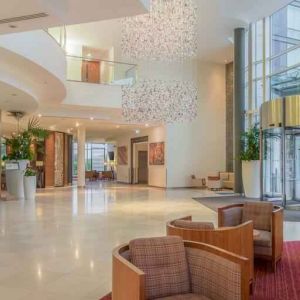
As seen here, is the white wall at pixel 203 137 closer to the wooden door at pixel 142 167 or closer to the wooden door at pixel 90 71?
the wooden door at pixel 90 71

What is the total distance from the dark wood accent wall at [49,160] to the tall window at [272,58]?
34.2 ft

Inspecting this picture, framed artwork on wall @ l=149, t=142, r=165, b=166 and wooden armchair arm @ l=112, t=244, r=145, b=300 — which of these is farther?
framed artwork on wall @ l=149, t=142, r=165, b=166

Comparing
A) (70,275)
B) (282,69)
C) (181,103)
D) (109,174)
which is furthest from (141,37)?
(109,174)

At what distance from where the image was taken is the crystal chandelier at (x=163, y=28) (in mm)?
10844

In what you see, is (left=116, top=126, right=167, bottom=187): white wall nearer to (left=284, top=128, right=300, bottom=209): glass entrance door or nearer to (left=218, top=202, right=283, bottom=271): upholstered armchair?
(left=284, top=128, right=300, bottom=209): glass entrance door

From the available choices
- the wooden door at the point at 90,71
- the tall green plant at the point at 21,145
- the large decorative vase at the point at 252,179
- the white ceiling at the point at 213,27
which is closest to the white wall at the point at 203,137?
the white ceiling at the point at 213,27

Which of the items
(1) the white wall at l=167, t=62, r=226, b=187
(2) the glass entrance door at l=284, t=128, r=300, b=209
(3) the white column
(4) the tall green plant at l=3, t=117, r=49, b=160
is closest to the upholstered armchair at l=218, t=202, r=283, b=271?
(2) the glass entrance door at l=284, t=128, r=300, b=209

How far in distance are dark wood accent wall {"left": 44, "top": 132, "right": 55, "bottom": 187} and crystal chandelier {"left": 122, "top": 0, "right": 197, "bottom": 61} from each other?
9.43 m

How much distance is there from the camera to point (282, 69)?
14.2 m

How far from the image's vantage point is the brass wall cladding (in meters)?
9.87

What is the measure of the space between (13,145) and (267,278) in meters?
11.3

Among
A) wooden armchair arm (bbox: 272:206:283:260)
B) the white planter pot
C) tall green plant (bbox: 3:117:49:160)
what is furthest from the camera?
tall green plant (bbox: 3:117:49:160)

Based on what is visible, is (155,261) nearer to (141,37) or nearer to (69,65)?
(141,37)

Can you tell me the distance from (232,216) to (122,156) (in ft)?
66.5
